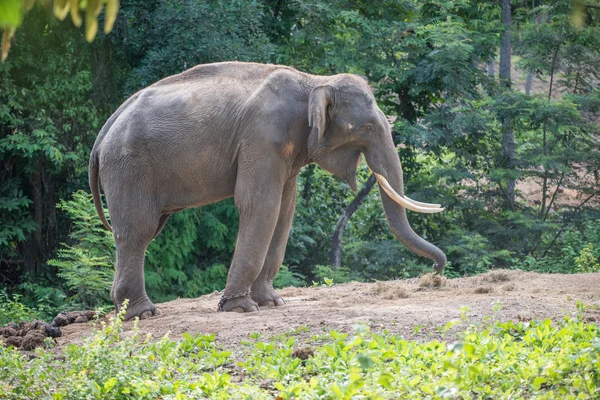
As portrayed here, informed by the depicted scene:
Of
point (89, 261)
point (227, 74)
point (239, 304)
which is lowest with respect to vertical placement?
point (89, 261)

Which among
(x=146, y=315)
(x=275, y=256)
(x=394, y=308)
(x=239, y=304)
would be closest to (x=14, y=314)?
(x=146, y=315)

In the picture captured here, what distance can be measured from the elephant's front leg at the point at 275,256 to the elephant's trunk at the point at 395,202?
3.16 feet

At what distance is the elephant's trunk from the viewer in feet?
29.2

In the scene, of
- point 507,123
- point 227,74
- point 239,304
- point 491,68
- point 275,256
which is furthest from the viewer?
point 491,68

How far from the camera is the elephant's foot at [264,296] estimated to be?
9.41 meters

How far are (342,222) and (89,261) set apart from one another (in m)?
5.38

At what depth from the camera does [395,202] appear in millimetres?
9117

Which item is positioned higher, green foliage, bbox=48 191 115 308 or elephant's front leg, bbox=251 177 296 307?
elephant's front leg, bbox=251 177 296 307

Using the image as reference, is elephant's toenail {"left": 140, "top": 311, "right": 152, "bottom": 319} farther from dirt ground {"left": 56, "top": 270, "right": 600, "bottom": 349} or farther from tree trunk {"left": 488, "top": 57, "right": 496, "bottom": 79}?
tree trunk {"left": 488, "top": 57, "right": 496, "bottom": 79}

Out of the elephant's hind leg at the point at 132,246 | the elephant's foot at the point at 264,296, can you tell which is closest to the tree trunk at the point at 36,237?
the elephant's hind leg at the point at 132,246

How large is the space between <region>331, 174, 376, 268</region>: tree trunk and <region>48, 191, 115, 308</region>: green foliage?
4497 mm

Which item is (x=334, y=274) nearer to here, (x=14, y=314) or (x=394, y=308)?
(x=14, y=314)

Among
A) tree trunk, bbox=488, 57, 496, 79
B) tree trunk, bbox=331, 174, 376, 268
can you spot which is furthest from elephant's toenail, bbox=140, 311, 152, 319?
tree trunk, bbox=488, 57, 496, 79

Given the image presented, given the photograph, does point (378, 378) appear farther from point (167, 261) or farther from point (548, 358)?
point (167, 261)
